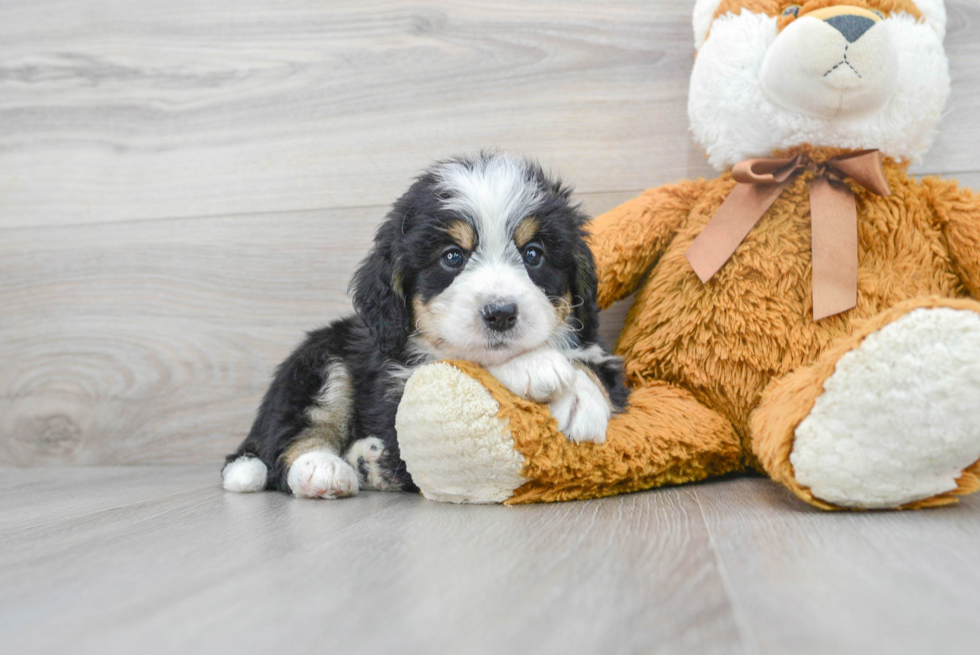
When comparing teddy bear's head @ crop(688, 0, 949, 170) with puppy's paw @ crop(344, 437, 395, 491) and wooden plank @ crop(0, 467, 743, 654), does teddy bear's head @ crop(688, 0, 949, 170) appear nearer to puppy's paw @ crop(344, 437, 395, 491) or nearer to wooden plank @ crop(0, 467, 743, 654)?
wooden plank @ crop(0, 467, 743, 654)

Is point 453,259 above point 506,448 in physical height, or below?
above

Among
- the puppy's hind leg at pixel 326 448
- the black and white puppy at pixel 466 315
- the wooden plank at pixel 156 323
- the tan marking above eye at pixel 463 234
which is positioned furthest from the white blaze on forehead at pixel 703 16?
the puppy's hind leg at pixel 326 448

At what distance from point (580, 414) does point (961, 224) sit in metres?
1.02

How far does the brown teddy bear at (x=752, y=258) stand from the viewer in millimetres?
1522

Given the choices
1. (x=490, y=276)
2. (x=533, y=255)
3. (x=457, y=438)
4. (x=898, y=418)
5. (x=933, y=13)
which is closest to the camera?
(x=898, y=418)

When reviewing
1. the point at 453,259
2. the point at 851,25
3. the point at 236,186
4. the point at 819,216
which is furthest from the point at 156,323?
the point at 851,25

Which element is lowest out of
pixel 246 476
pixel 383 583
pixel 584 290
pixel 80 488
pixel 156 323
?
pixel 80 488

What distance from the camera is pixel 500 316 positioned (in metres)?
1.54

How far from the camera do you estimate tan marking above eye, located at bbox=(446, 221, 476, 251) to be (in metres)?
1.65

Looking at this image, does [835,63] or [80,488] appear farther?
[80,488]

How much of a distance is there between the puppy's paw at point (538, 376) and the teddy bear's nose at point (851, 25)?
0.95 m

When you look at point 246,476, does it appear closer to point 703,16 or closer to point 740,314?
point 740,314

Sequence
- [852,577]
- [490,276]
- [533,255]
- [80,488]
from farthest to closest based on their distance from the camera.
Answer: [80,488]
[533,255]
[490,276]
[852,577]

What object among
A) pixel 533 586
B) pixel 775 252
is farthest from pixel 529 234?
pixel 533 586
